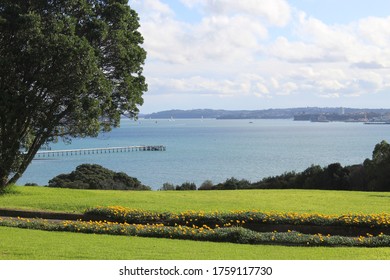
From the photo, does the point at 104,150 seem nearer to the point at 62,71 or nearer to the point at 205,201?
the point at 62,71

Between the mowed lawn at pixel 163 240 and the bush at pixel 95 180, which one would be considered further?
the bush at pixel 95 180

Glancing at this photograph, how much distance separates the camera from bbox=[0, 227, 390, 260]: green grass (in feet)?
33.3

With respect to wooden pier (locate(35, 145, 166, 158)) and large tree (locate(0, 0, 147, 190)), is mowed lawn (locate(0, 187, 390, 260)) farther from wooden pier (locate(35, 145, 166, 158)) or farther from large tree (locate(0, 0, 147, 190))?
wooden pier (locate(35, 145, 166, 158))

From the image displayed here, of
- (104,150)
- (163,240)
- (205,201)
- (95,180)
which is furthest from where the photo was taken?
(104,150)

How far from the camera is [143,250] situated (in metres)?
11.0

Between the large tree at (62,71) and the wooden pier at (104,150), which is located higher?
the large tree at (62,71)

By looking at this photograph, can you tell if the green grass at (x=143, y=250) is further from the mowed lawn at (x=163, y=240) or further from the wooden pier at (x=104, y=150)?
the wooden pier at (x=104, y=150)

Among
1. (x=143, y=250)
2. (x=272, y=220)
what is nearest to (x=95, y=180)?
(x=272, y=220)

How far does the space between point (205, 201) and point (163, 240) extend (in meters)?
7.57

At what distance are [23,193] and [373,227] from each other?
1484cm

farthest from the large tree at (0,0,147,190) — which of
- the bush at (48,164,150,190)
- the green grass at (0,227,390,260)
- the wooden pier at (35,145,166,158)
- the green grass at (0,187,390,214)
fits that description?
the wooden pier at (35,145,166,158)

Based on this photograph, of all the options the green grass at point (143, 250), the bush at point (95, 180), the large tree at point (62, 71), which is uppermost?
the large tree at point (62, 71)

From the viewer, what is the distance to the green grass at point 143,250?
10156 mm

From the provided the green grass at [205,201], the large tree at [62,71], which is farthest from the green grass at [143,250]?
the large tree at [62,71]
